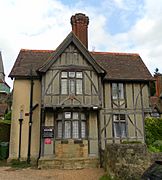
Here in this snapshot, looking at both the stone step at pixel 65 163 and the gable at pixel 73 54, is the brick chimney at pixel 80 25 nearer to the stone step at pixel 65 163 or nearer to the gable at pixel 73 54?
the gable at pixel 73 54

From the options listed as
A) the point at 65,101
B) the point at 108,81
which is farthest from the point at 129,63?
the point at 65,101

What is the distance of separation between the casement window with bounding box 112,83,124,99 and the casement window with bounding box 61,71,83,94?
3.00 metres

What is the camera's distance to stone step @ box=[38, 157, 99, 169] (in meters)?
14.7

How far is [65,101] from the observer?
1614 cm

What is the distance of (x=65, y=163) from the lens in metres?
14.8

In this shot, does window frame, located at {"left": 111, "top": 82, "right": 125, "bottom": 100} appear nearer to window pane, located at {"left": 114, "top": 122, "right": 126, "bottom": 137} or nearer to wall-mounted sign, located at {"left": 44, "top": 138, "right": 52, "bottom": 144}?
window pane, located at {"left": 114, "top": 122, "right": 126, "bottom": 137}

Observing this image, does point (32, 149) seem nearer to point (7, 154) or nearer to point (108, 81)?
point (7, 154)

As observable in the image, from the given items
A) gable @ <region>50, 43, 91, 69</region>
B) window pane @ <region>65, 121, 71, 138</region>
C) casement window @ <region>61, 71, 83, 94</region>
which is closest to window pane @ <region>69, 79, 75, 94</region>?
casement window @ <region>61, 71, 83, 94</region>

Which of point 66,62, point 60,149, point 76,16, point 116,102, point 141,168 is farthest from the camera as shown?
point 76,16

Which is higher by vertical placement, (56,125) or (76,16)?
(76,16)

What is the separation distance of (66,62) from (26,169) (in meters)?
7.29

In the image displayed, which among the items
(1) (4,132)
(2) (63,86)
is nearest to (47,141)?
(2) (63,86)

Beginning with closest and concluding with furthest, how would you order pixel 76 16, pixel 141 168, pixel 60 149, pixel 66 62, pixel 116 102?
pixel 141 168 < pixel 60 149 < pixel 66 62 < pixel 116 102 < pixel 76 16

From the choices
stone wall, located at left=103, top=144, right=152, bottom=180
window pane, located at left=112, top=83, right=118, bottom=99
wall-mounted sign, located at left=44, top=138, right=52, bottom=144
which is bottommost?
stone wall, located at left=103, top=144, right=152, bottom=180
